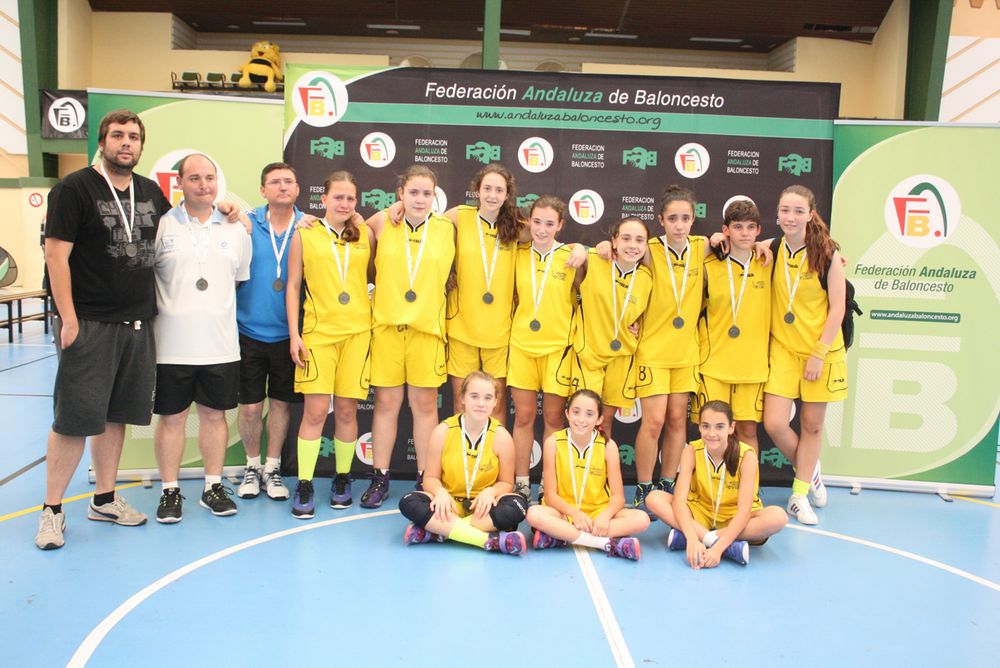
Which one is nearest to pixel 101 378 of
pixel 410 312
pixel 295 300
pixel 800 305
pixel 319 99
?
pixel 295 300

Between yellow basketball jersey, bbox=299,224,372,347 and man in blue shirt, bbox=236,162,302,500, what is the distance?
0.57 feet

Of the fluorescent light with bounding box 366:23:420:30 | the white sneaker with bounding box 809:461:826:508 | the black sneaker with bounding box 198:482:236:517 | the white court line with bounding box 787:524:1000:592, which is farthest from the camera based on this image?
the fluorescent light with bounding box 366:23:420:30

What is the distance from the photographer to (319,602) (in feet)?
9.78

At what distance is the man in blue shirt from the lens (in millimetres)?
4086

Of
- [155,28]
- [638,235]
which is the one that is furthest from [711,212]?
[155,28]

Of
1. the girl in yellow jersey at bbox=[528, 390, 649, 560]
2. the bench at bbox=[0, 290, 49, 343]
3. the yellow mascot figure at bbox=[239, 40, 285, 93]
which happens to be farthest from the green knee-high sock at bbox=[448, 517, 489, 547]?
the yellow mascot figure at bbox=[239, 40, 285, 93]

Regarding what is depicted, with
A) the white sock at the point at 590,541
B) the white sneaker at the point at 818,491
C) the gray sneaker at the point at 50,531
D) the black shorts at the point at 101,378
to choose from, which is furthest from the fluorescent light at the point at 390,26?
the white sock at the point at 590,541

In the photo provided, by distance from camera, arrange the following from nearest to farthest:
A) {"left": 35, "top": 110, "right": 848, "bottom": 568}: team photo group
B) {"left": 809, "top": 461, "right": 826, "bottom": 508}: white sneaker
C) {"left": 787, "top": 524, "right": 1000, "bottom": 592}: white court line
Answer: {"left": 787, "top": 524, "right": 1000, "bottom": 592}: white court line → {"left": 35, "top": 110, "right": 848, "bottom": 568}: team photo group → {"left": 809, "top": 461, "right": 826, "bottom": 508}: white sneaker

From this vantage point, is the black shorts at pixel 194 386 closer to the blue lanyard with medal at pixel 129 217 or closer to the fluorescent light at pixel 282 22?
the blue lanyard with medal at pixel 129 217

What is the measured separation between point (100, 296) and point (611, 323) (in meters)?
2.47

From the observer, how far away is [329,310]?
158 inches

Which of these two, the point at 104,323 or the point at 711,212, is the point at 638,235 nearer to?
the point at 711,212

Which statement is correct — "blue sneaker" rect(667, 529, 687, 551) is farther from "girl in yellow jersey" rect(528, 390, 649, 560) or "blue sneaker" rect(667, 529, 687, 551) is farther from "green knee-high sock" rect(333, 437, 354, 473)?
"green knee-high sock" rect(333, 437, 354, 473)

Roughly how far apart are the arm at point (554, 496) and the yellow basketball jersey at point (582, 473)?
30 millimetres
